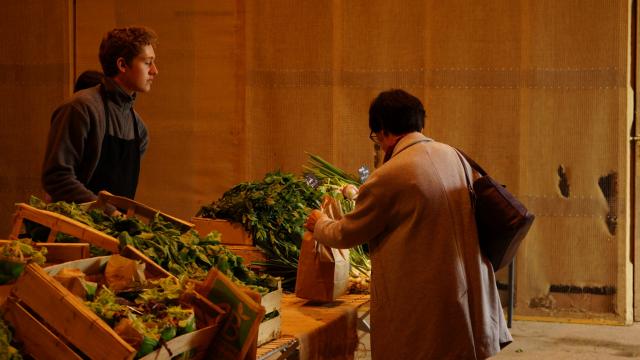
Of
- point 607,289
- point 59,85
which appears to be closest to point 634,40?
point 607,289

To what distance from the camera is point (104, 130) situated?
3.96 meters

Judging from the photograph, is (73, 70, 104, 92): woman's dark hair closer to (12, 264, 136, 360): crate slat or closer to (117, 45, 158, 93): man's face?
(117, 45, 158, 93): man's face

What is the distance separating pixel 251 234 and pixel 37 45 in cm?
415

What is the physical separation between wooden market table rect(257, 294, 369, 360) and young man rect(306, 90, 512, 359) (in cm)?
13

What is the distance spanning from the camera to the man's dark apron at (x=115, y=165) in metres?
4.00

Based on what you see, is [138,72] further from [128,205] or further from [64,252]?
[64,252]

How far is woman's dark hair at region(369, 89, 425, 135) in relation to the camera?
10.6 feet

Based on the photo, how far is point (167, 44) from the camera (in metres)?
6.94

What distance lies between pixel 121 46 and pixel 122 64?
0.08 m

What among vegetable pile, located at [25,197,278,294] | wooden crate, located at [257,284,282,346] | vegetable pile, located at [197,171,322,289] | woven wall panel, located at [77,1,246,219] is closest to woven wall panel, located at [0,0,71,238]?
woven wall panel, located at [77,1,246,219]

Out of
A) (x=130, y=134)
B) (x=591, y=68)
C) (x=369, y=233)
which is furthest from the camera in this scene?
(x=591, y=68)

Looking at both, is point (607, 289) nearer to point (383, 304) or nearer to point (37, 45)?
point (383, 304)

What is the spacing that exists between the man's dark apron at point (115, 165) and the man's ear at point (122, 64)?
14 centimetres

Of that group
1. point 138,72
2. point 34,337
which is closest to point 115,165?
point 138,72
